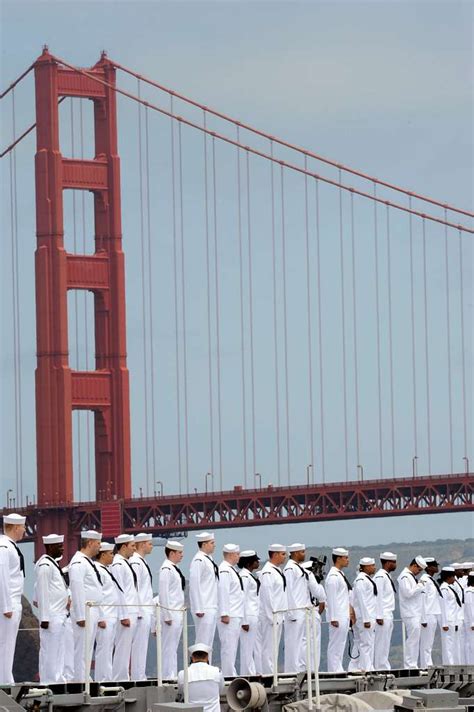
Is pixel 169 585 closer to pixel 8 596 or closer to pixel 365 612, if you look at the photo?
pixel 8 596

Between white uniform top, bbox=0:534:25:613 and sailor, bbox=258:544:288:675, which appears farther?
sailor, bbox=258:544:288:675

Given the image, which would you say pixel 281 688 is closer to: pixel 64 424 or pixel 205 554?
pixel 205 554

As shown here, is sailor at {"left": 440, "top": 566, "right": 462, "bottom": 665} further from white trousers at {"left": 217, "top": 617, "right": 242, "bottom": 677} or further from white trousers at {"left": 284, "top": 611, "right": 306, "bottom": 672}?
white trousers at {"left": 217, "top": 617, "right": 242, "bottom": 677}

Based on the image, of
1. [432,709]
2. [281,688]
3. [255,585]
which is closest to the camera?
[432,709]

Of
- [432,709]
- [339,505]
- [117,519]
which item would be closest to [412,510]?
[339,505]

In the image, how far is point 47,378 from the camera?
72812 mm

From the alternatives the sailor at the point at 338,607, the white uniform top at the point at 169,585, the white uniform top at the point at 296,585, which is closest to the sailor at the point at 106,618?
the white uniform top at the point at 169,585

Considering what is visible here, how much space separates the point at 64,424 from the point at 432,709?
56.5 meters

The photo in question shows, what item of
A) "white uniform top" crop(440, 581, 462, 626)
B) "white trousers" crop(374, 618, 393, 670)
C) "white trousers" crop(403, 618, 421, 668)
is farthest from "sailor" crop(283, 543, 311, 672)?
"white uniform top" crop(440, 581, 462, 626)

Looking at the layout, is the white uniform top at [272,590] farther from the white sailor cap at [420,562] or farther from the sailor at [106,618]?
the white sailor cap at [420,562]

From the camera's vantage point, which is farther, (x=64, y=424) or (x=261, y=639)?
(x=64, y=424)

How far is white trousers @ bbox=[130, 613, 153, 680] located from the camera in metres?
19.3

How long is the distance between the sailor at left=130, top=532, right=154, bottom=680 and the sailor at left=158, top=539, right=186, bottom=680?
5.2 inches

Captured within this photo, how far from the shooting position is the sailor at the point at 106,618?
18.5 m
